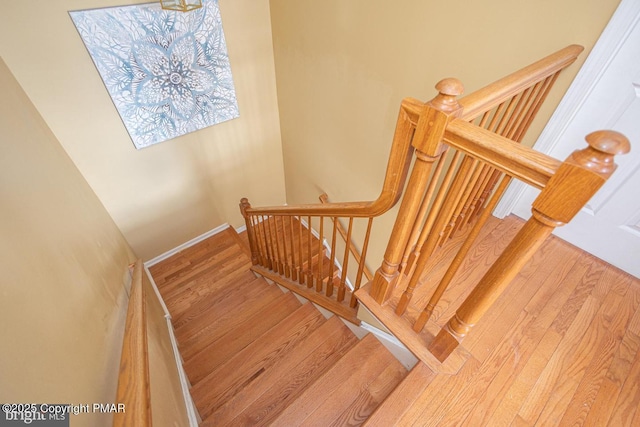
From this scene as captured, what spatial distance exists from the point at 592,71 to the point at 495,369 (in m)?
1.26

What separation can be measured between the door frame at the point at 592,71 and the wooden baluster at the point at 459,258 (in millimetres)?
809

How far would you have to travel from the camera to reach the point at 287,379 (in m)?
1.71

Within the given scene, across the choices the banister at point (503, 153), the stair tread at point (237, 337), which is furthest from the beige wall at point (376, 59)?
the stair tread at point (237, 337)

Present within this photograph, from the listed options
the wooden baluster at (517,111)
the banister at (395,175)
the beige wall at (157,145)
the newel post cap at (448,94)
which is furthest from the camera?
the beige wall at (157,145)

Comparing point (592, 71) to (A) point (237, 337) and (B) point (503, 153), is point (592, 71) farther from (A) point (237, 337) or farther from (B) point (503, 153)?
(A) point (237, 337)

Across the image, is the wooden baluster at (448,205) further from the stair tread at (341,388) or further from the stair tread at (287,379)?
the stair tread at (287,379)

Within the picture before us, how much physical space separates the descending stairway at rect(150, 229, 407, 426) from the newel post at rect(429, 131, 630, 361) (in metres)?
0.80

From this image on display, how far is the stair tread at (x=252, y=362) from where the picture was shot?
5.95ft

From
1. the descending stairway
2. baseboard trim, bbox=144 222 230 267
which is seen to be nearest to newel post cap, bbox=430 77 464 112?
the descending stairway

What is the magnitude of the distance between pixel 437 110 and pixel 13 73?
275 centimetres

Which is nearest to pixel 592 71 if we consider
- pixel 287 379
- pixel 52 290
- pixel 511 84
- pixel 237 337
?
pixel 511 84

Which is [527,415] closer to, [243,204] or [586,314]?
[586,314]

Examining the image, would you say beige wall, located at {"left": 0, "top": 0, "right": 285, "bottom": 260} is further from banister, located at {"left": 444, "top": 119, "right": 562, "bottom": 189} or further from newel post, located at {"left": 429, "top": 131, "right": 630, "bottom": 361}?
newel post, located at {"left": 429, "top": 131, "right": 630, "bottom": 361}

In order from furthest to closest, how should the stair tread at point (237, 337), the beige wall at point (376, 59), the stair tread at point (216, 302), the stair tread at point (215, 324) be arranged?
the stair tread at point (216, 302) → the stair tread at point (215, 324) → the stair tread at point (237, 337) → the beige wall at point (376, 59)
